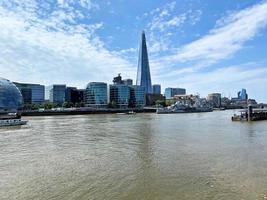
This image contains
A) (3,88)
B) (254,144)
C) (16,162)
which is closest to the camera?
(16,162)

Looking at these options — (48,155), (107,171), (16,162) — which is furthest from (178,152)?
(16,162)

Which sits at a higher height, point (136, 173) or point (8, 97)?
point (8, 97)

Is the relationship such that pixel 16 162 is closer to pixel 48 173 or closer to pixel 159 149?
pixel 48 173

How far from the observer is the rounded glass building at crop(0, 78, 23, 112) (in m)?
166

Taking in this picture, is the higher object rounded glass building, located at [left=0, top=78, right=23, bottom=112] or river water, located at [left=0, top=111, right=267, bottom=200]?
rounded glass building, located at [left=0, top=78, right=23, bottom=112]

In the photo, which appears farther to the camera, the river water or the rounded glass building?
the rounded glass building

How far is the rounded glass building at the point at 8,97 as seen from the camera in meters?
166

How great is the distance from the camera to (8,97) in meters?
169

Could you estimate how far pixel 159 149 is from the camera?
34.6 metres

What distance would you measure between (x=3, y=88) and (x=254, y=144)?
153863mm

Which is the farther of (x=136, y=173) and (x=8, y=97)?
(x=8, y=97)

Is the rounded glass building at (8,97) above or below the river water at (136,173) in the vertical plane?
above

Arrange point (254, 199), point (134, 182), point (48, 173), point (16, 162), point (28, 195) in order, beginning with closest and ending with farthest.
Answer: point (254, 199) < point (28, 195) < point (134, 182) < point (48, 173) < point (16, 162)

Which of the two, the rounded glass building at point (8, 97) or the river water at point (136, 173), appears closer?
the river water at point (136, 173)
